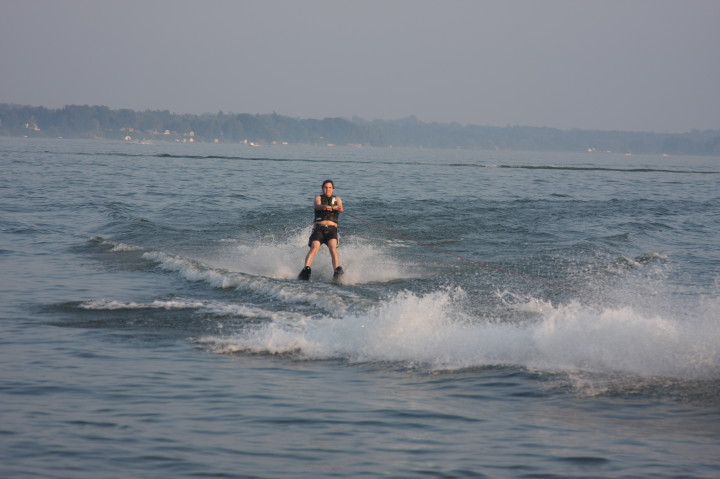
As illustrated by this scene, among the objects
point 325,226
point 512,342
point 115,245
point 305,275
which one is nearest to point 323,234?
point 325,226

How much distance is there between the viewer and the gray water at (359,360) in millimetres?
5570

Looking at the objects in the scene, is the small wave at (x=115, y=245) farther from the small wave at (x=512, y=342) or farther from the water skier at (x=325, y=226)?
the small wave at (x=512, y=342)

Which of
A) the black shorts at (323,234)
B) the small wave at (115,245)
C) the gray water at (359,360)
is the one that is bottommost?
the small wave at (115,245)

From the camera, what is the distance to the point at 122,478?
504cm

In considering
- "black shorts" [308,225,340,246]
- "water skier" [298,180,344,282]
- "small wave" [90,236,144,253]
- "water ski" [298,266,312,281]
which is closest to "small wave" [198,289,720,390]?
"water ski" [298,266,312,281]

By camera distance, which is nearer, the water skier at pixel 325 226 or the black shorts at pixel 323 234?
the water skier at pixel 325 226

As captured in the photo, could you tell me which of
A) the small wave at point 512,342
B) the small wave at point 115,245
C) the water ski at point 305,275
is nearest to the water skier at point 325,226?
the water ski at point 305,275

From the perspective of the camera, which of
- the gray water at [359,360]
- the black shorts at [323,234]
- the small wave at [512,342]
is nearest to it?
the gray water at [359,360]

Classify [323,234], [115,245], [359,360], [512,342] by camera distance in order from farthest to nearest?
[115,245], [323,234], [512,342], [359,360]

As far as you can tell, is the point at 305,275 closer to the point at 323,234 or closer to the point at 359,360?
the point at 323,234

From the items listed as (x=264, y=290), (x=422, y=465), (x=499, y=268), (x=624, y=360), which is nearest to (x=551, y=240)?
(x=499, y=268)

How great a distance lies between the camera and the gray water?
5.57 m

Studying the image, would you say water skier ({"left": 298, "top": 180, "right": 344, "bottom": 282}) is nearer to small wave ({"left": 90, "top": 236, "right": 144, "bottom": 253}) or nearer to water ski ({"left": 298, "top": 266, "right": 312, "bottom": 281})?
water ski ({"left": 298, "top": 266, "right": 312, "bottom": 281})

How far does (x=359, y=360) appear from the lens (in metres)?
8.45
